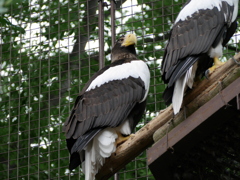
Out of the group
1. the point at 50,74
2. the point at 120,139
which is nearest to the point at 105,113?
the point at 120,139

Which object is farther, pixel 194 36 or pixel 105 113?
pixel 105 113

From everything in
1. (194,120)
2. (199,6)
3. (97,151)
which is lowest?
(194,120)

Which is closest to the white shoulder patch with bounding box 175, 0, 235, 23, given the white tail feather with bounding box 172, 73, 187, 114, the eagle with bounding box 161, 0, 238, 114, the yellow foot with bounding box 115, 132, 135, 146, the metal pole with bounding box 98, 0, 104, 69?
the eagle with bounding box 161, 0, 238, 114

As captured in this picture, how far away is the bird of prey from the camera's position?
508 cm

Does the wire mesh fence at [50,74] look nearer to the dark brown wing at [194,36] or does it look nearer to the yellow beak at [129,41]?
the yellow beak at [129,41]

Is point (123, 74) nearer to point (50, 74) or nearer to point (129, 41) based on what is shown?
point (129, 41)

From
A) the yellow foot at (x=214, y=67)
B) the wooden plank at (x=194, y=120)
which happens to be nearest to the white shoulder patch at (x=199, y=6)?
the yellow foot at (x=214, y=67)

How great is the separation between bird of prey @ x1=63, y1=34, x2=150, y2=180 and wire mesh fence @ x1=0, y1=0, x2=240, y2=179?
117 centimetres

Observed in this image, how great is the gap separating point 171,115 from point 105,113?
0.98 meters

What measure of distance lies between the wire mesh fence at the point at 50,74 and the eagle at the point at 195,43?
6.05ft

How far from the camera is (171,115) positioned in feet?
14.5

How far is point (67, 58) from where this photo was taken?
306 inches

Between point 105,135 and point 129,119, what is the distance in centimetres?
28

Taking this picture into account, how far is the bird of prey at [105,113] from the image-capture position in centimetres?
508
